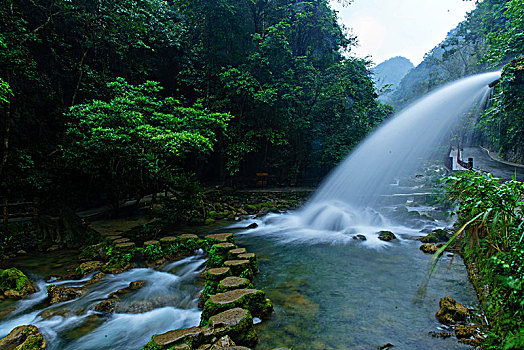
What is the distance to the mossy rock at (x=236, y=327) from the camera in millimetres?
3332

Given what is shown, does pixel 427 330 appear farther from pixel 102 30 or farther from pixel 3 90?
pixel 102 30

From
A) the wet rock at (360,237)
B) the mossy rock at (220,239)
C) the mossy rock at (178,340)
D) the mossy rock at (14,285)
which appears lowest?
the wet rock at (360,237)

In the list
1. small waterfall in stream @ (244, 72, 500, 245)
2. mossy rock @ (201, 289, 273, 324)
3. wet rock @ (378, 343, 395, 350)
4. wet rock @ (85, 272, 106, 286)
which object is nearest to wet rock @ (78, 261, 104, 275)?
wet rock @ (85, 272, 106, 286)

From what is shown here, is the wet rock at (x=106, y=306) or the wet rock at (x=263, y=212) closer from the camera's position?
the wet rock at (x=106, y=306)

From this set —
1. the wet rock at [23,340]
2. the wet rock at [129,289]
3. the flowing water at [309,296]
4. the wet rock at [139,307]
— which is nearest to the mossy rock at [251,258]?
the flowing water at [309,296]

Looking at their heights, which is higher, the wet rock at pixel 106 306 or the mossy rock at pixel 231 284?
the mossy rock at pixel 231 284

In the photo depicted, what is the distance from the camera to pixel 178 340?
10.5 ft

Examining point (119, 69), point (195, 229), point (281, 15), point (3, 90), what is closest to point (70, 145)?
point (3, 90)

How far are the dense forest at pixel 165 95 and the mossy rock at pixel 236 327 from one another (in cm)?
554

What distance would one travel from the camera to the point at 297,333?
382 centimetres

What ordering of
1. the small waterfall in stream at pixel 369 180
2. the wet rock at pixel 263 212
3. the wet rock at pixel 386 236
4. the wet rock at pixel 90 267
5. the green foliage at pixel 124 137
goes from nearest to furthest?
the wet rock at pixel 90 267 → the green foliage at pixel 124 137 → the wet rock at pixel 386 236 → the small waterfall in stream at pixel 369 180 → the wet rock at pixel 263 212

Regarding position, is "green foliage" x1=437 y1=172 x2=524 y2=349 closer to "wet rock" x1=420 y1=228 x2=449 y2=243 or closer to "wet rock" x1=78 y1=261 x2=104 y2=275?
"wet rock" x1=420 y1=228 x2=449 y2=243

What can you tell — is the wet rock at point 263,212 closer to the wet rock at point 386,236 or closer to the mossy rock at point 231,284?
the wet rock at point 386,236

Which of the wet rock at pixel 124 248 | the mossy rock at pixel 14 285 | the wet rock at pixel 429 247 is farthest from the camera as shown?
the wet rock at pixel 429 247
